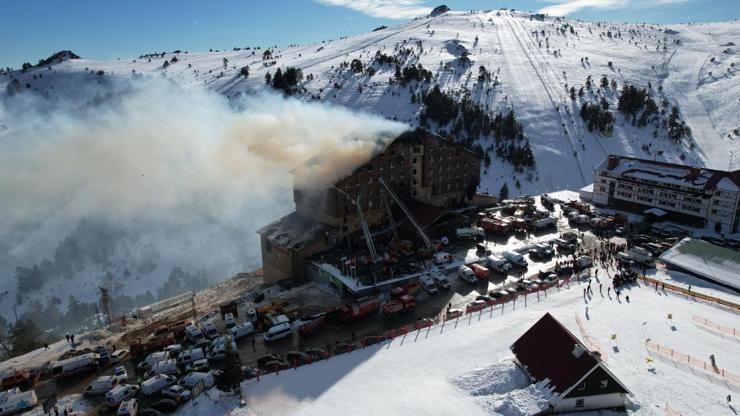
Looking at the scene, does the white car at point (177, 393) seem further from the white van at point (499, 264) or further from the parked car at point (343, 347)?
the white van at point (499, 264)

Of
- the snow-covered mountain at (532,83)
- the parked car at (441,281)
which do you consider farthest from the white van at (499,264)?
the snow-covered mountain at (532,83)

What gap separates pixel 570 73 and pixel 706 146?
171 feet

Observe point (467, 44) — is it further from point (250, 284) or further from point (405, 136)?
point (250, 284)

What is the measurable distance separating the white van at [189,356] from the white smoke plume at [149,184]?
53672 millimetres

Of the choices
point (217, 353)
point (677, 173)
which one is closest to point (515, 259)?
point (217, 353)

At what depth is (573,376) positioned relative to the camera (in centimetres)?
2542

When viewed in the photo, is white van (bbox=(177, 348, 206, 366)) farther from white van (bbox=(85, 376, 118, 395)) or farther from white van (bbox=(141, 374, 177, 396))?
white van (bbox=(85, 376, 118, 395))

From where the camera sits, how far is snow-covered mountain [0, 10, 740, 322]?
341 ft

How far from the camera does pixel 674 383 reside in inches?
1076

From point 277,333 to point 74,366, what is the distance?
1368 cm

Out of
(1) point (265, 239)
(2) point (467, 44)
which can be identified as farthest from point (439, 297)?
(2) point (467, 44)

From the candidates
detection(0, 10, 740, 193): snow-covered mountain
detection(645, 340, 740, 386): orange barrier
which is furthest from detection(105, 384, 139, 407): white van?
detection(0, 10, 740, 193): snow-covered mountain

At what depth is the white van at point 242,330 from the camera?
36.2m

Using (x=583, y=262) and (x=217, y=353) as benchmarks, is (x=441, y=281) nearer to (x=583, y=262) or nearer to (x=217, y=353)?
(x=583, y=262)
